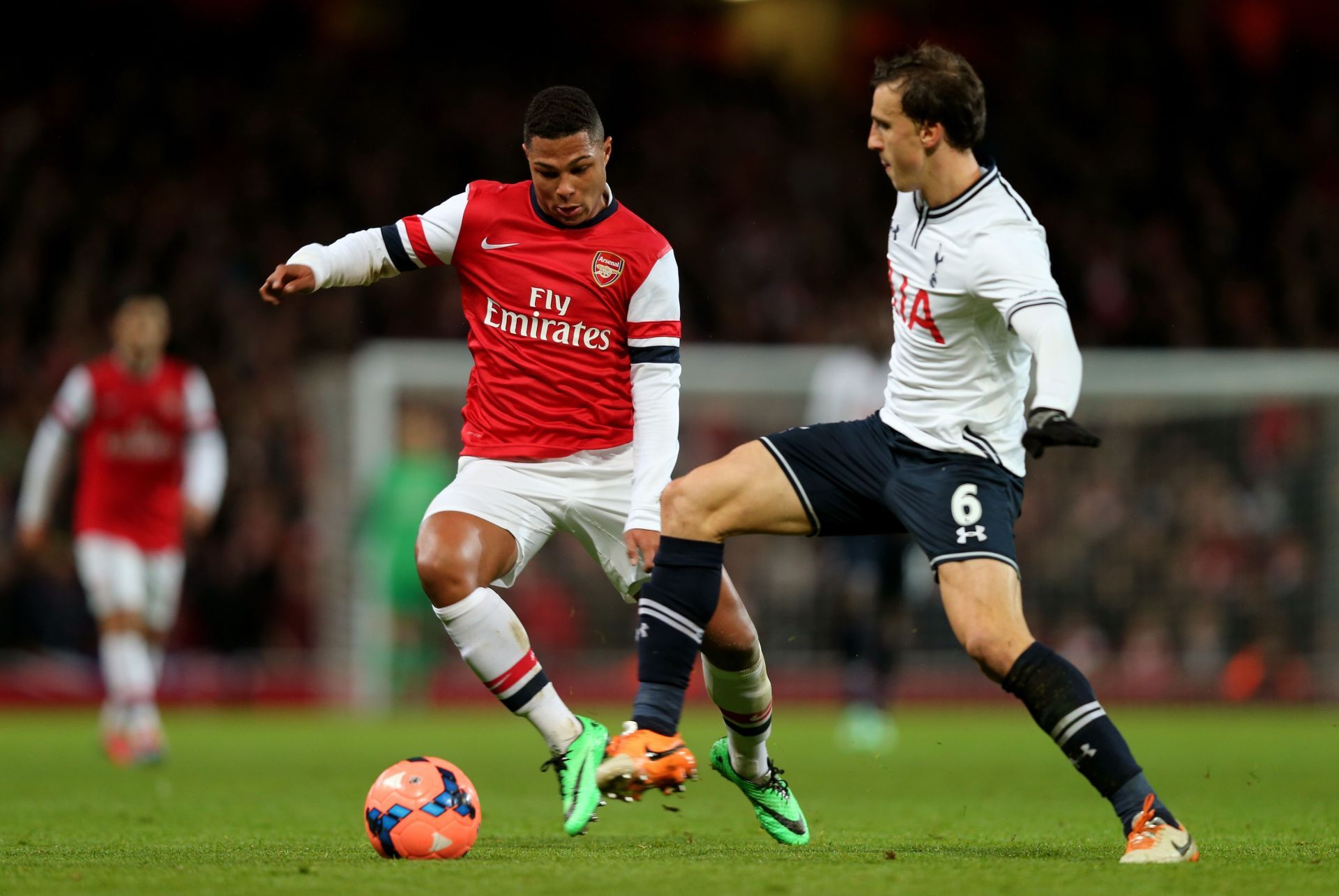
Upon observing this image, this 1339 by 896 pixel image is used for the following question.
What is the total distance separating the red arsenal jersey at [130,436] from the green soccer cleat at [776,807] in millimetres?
5131

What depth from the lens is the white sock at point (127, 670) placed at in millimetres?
9336

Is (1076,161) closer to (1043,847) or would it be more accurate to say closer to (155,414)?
(155,414)

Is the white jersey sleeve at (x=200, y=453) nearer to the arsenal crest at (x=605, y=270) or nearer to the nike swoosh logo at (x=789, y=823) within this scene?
the arsenal crest at (x=605, y=270)

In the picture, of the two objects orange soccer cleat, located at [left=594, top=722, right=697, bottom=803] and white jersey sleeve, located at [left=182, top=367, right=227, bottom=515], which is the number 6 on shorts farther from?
white jersey sleeve, located at [left=182, top=367, right=227, bottom=515]

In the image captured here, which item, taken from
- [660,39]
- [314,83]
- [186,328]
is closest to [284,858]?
[186,328]

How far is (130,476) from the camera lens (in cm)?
973

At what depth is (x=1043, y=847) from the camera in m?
5.02

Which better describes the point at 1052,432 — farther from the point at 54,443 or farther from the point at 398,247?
the point at 54,443

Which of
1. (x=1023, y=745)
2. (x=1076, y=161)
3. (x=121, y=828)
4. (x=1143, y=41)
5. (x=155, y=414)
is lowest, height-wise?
(x=1023, y=745)

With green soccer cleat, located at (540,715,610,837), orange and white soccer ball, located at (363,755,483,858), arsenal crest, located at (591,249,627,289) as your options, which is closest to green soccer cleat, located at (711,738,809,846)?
green soccer cleat, located at (540,715,610,837)

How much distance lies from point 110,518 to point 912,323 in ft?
19.6

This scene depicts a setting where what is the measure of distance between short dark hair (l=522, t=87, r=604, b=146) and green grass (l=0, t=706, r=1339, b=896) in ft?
6.80

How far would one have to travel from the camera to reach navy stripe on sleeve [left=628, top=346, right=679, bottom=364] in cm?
560

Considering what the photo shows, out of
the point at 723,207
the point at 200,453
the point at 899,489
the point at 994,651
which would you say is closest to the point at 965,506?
the point at 899,489
